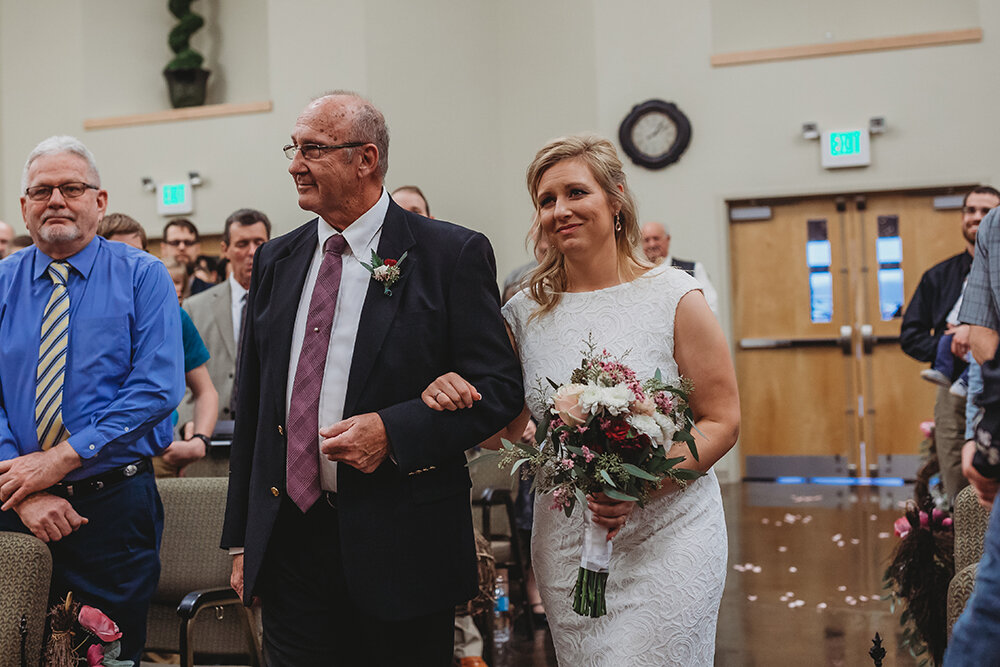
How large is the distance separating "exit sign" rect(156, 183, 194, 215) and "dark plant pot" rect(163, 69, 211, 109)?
1014mm

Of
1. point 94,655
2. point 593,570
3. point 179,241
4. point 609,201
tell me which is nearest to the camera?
point 593,570

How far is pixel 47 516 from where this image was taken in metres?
2.72

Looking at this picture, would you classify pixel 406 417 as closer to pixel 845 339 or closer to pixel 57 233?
pixel 57 233

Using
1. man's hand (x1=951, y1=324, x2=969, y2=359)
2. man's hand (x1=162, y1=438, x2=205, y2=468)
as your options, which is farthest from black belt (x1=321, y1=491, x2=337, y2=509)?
man's hand (x1=951, y1=324, x2=969, y2=359)

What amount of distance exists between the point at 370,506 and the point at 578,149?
0.94 meters

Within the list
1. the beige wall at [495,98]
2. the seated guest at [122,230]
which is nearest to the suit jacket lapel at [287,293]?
the seated guest at [122,230]

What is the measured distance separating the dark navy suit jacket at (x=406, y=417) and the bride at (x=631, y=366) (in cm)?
23

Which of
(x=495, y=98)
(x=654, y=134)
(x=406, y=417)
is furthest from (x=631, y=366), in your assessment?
(x=495, y=98)

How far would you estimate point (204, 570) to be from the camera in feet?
11.2

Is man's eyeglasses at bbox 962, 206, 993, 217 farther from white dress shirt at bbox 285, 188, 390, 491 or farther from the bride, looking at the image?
white dress shirt at bbox 285, 188, 390, 491

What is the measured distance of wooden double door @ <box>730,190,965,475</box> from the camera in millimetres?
9562

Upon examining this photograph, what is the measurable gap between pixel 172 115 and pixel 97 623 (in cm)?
830

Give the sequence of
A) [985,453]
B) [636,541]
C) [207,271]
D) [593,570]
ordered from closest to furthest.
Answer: [985,453]
[593,570]
[636,541]
[207,271]

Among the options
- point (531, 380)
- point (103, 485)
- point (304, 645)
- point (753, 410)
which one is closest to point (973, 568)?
point (531, 380)
